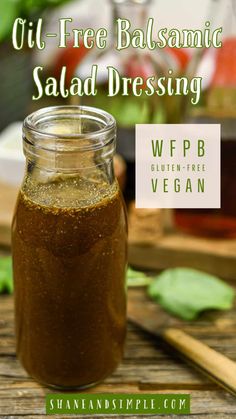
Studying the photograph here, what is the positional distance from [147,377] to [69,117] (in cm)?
30

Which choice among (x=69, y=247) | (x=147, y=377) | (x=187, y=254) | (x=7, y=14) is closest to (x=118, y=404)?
(x=147, y=377)

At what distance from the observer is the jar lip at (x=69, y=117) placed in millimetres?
769

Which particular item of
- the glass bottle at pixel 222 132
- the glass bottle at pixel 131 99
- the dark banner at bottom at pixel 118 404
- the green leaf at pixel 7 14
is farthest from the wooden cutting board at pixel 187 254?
the green leaf at pixel 7 14

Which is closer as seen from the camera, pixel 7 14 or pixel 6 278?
pixel 6 278

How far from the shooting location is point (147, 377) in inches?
35.2

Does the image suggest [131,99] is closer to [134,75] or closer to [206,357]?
[134,75]

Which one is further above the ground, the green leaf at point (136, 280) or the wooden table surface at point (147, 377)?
the green leaf at point (136, 280)

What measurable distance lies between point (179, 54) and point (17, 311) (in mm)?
852

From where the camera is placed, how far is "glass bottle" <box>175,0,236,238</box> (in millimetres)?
1079

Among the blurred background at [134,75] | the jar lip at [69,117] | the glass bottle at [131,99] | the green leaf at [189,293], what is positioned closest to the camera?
the jar lip at [69,117]

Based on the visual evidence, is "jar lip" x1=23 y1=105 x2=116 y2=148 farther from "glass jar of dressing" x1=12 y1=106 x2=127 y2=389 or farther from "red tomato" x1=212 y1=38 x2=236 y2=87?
"red tomato" x1=212 y1=38 x2=236 y2=87

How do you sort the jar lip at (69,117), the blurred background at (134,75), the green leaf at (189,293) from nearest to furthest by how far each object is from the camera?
the jar lip at (69,117) → the green leaf at (189,293) → the blurred background at (134,75)

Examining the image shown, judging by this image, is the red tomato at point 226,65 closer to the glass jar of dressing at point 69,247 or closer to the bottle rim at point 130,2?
the bottle rim at point 130,2

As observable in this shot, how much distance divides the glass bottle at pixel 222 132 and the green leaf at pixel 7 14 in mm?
314
